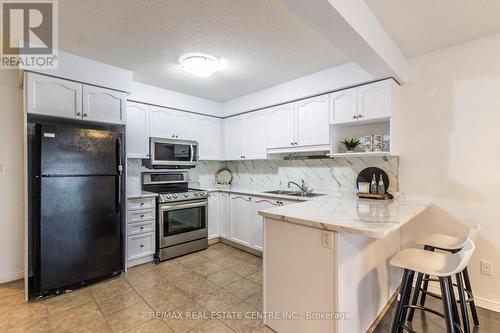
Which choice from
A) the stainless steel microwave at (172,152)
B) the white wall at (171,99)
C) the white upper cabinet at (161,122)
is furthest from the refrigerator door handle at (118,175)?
the white wall at (171,99)

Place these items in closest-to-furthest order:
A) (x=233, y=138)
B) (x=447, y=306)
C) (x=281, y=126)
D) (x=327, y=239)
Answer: (x=447, y=306), (x=327, y=239), (x=281, y=126), (x=233, y=138)

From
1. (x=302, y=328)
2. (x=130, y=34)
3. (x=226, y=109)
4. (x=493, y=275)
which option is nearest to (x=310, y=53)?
(x=130, y=34)

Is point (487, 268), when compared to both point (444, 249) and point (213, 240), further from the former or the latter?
point (213, 240)

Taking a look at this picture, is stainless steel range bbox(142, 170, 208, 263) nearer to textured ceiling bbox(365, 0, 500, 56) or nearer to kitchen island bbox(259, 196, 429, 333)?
kitchen island bbox(259, 196, 429, 333)

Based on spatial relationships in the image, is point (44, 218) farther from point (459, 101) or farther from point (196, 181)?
point (459, 101)

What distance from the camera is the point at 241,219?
3.68 m

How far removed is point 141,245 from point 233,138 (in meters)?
2.18

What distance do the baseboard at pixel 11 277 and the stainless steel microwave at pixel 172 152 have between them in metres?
1.90

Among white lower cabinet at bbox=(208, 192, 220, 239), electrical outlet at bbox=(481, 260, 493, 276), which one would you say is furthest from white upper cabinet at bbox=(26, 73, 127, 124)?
electrical outlet at bbox=(481, 260, 493, 276)

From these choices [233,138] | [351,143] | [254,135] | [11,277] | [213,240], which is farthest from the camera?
[233,138]

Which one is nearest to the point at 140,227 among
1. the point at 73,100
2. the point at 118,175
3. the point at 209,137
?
the point at 118,175

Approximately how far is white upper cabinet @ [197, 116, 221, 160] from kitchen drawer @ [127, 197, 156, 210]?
1188mm

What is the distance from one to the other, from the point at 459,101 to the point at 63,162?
12.9ft

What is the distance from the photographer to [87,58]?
257 centimetres
